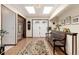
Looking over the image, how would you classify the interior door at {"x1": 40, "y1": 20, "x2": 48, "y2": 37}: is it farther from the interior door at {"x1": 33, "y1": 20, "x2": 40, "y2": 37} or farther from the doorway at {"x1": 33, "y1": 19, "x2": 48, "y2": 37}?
the interior door at {"x1": 33, "y1": 20, "x2": 40, "y2": 37}

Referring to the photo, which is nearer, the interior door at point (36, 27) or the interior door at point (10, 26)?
the interior door at point (10, 26)

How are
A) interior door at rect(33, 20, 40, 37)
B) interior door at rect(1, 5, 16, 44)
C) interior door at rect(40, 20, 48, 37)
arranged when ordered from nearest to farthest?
interior door at rect(1, 5, 16, 44) < interior door at rect(40, 20, 48, 37) < interior door at rect(33, 20, 40, 37)

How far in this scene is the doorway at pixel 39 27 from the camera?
1275 centimetres

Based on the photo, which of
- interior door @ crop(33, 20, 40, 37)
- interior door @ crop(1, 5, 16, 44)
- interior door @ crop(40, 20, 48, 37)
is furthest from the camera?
interior door @ crop(33, 20, 40, 37)

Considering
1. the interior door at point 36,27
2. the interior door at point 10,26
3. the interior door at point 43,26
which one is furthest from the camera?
the interior door at point 36,27

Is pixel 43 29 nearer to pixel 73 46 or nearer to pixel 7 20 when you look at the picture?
pixel 7 20

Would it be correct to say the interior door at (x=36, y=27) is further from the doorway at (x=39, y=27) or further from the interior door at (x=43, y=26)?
the interior door at (x=43, y=26)

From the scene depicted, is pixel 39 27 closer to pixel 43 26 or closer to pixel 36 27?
pixel 36 27

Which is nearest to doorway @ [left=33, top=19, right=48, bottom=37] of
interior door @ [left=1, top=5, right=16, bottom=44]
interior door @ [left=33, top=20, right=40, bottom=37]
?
interior door @ [left=33, top=20, right=40, bottom=37]

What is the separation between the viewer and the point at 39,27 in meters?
12.9

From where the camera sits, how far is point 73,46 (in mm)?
4137

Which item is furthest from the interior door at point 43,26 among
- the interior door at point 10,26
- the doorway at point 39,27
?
the interior door at point 10,26

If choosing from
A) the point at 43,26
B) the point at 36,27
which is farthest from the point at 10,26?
the point at 43,26

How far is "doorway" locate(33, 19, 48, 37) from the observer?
12.8 m
